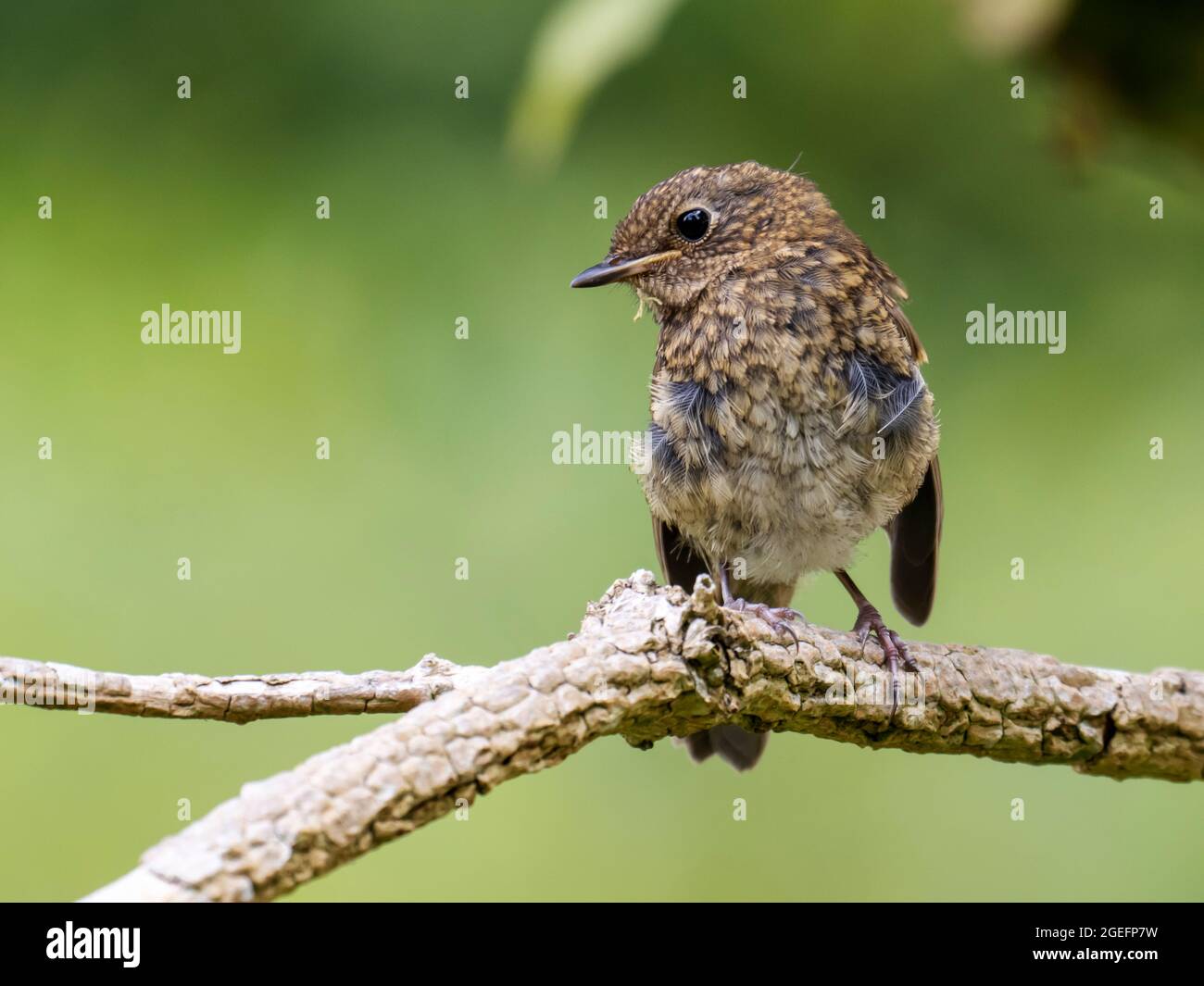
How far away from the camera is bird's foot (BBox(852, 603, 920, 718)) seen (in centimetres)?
311

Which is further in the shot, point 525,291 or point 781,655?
point 525,291

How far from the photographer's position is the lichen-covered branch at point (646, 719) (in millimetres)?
1922

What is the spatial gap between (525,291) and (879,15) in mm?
1751

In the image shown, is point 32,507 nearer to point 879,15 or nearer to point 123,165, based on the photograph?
point 123,165

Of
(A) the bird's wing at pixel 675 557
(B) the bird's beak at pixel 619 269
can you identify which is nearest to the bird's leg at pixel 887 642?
(A) the bird's wing at pixel 675 557

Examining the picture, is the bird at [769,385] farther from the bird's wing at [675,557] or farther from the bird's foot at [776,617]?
the bird's foot at [776,617]

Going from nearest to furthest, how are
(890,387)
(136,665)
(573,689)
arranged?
(573,689)
(890,387)
(136,665)

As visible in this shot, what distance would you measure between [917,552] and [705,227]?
4.13ft

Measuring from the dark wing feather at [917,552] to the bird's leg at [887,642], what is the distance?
20.0 inches

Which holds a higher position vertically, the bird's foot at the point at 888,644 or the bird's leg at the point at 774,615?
the bird's leg at the point at 774,615

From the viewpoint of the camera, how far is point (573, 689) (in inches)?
91.5

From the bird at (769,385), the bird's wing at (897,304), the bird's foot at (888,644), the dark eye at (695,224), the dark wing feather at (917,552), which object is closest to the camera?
the bird's foot at (888,644)

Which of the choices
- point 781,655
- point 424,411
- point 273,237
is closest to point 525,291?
point 424,411

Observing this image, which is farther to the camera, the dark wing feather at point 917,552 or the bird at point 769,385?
the dark wing feather at point 917,552
